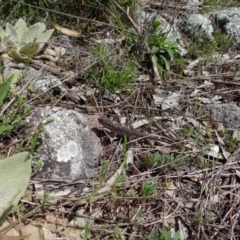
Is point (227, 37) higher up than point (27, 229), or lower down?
lower down

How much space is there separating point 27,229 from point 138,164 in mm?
518

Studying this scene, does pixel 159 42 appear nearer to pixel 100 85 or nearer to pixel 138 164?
pixel 100 85

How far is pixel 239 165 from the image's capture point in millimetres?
1860

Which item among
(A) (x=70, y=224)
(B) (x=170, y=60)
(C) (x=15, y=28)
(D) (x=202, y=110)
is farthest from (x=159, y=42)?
(A) (x=70, y=224)

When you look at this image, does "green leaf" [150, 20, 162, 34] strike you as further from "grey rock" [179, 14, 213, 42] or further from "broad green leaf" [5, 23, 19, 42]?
"broad green leaf" [5, 23, 19, 42]

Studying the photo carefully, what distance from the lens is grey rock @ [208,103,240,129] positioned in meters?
2.07

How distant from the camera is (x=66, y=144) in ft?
5.68

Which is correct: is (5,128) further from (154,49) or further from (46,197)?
(154,49)

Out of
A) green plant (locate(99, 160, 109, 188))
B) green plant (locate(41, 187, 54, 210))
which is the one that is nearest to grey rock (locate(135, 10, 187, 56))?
green plant (locate(99, 160, 109, 188))

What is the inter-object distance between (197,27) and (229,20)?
297 mm

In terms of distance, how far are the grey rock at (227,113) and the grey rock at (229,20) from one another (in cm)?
84

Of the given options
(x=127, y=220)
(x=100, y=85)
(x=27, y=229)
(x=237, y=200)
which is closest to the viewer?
(x=27, y=229)

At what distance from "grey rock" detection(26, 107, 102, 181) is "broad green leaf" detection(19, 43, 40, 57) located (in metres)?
0.40

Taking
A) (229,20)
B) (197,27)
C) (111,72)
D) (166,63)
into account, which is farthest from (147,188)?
(229,20)
